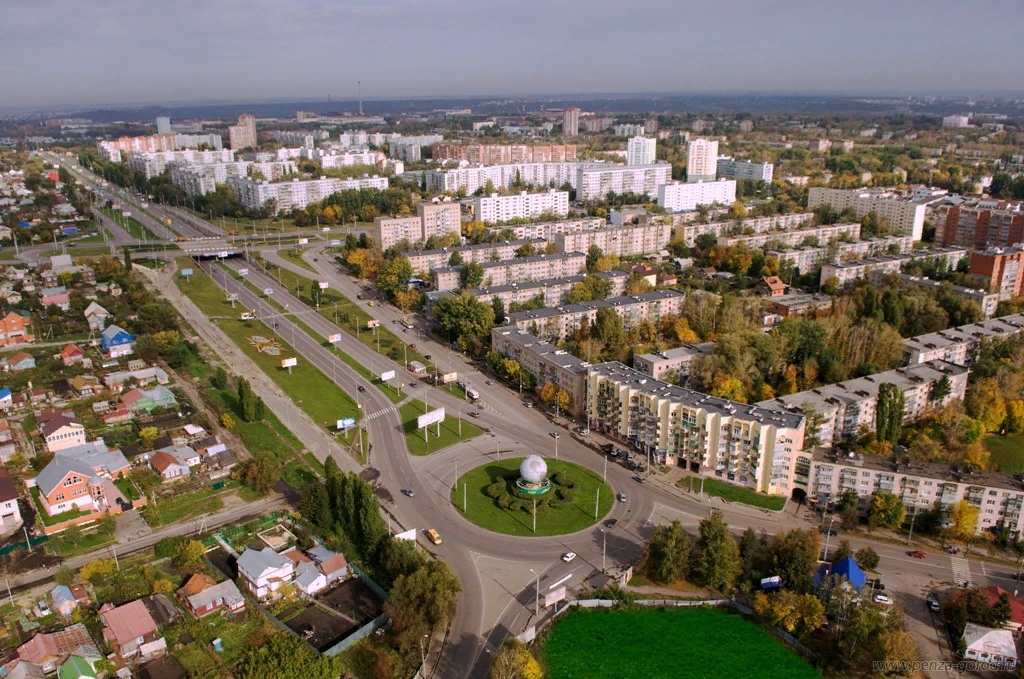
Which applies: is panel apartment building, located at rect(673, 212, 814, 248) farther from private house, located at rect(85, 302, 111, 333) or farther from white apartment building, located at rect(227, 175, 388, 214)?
private house, located at rect(85, 302, 111, 333)

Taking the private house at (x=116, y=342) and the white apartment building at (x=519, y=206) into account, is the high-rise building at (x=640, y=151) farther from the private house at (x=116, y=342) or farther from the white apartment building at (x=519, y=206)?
the private house at (x=116, y=342)

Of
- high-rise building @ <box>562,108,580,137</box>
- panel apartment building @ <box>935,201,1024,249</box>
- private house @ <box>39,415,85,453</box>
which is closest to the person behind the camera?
private house @ <box>39,415,85,453</box>

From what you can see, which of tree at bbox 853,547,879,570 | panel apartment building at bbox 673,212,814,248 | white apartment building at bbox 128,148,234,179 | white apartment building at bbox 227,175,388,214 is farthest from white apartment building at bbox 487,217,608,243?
white apartment building at bbox 128,148,234,179

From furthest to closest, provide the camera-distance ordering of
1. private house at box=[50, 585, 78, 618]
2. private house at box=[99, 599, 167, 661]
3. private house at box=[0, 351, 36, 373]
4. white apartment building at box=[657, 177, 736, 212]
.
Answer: white apartment building at box=[657, 177, 736, 212]
private house at box=[0, 351, 36, 373]
private house at box=[50, 585, 78, 618]
private house at box=[99, 599, 167, 661]

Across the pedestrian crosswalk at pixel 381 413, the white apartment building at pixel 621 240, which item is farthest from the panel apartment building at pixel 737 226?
the pedestrian crosswalk at pixel 381 413

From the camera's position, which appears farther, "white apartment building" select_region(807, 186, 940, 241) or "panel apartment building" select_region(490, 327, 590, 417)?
"white apartment building" select_region(807, 186, 940, 241)

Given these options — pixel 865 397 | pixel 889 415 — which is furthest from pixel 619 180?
pixel 889 415

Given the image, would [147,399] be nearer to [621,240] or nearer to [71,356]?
[71,356]

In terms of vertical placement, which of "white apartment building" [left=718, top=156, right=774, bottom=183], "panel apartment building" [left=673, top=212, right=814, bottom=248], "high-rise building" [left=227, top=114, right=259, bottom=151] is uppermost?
"high-rise building" [left=227, top=114, right=259, bottom=151]
